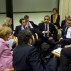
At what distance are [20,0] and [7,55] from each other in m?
5.49

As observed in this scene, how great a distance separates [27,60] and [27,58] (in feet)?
0.09

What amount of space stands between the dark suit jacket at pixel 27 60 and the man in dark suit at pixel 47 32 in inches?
137

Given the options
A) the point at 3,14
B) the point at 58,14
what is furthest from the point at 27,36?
the point at 58,14

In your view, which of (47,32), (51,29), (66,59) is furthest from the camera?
(51,29)

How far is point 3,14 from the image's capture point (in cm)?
758

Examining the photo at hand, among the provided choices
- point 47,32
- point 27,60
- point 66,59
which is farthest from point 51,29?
point 27,60

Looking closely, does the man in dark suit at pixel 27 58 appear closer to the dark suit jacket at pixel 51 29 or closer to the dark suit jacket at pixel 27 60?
the dark suit jacket at pixel 27 60

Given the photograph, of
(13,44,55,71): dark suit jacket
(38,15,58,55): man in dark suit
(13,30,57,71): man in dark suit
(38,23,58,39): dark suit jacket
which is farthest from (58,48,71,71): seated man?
(38,23,58,39): dark suit jacket

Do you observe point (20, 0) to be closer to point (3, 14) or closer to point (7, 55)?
point (3, 14)

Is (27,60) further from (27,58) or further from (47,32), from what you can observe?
(47,32)

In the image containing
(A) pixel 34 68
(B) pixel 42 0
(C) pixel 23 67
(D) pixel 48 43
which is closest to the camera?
(A) pixel 34 68

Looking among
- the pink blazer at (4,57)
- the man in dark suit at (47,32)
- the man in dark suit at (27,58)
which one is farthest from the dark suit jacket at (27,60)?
the man in dark suit at (47,32)

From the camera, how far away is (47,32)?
614 cm

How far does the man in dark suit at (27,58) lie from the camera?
8.07 ft
